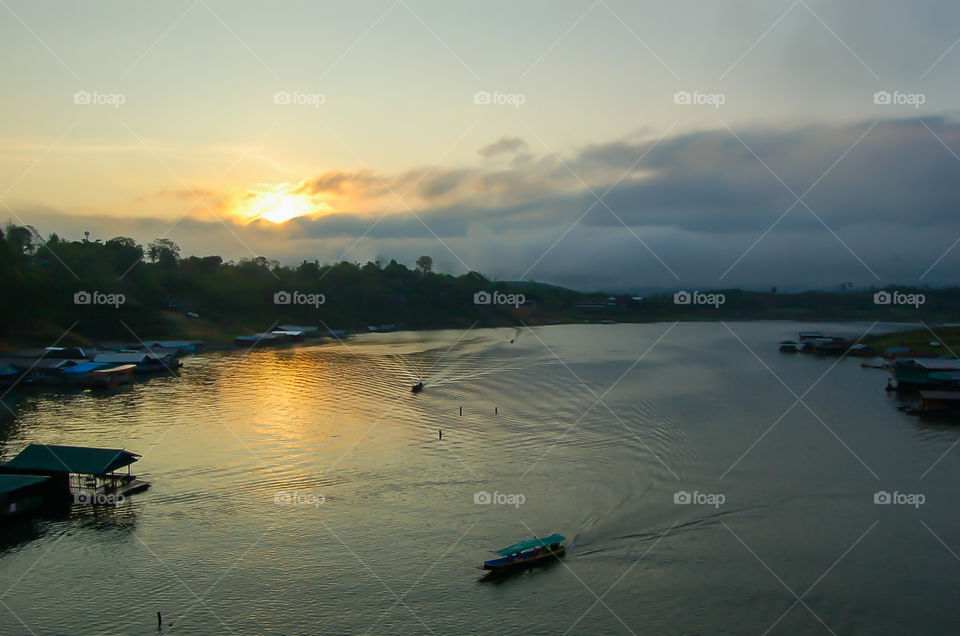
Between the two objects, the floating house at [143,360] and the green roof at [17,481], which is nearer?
the green roof at [17,481]

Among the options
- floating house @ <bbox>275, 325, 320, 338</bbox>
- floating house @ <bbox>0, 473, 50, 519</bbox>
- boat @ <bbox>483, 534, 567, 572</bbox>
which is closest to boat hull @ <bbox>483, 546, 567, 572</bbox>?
boat @ <bbox>483, 534, 567, 572</bbox>

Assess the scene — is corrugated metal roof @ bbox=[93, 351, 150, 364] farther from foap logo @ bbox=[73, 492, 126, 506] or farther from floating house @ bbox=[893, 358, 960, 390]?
floating house @ bbox=[893, 358, 960, 390]

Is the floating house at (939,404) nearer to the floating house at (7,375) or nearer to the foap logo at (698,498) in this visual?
the foap logo at (698,498)

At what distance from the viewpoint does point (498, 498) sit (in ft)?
60.0

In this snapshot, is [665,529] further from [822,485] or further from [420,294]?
[420,294]

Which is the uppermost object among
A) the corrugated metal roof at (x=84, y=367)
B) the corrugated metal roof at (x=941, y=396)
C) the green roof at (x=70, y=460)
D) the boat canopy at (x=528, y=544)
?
the corrugated metal roof at (x=84, y=367)

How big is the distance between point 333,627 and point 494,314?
6707cm

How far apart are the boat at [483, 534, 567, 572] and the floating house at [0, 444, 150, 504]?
997 centimetres

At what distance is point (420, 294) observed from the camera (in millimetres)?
74812

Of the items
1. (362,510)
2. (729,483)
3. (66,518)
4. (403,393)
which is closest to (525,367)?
(403,393)

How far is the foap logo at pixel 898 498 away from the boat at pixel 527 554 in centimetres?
965

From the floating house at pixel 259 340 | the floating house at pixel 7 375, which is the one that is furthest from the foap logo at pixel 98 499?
the floating house at pixel 259 340

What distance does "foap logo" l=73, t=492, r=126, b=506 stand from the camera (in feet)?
58.7

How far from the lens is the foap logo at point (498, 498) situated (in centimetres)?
1789
